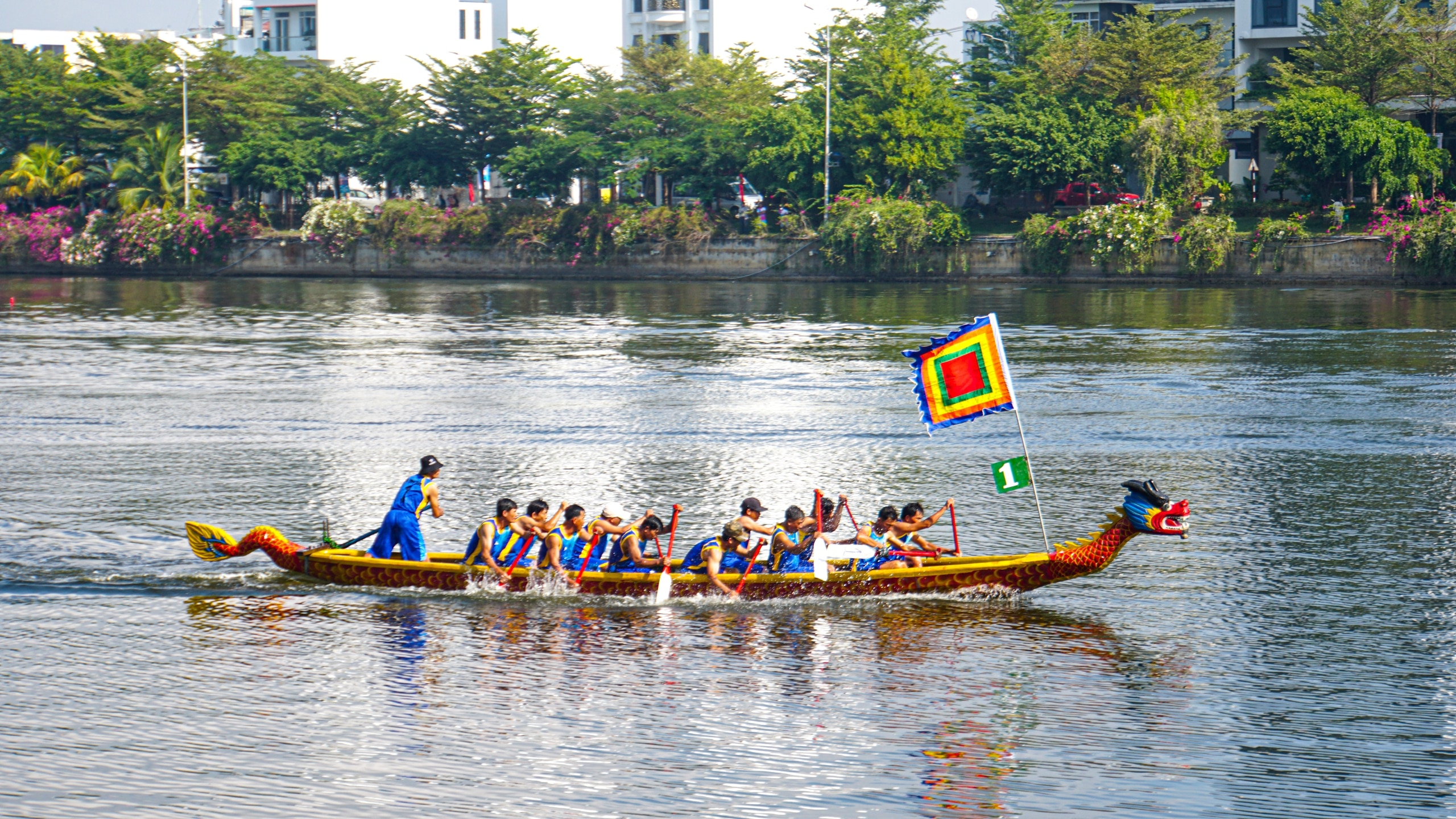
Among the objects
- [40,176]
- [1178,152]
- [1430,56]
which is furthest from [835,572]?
[40,176]

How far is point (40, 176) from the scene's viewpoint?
75.6 meters

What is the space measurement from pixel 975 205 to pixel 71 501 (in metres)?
53.5

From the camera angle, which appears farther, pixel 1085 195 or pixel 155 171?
pixel 155 171

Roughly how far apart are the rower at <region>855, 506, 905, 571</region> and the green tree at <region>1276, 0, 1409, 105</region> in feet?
165

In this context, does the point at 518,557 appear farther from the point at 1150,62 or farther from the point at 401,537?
the point at 1150,62

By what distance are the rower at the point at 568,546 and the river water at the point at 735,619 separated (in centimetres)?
48

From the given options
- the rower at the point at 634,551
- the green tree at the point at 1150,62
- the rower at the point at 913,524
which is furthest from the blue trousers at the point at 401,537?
the green tree at the point at 1150,62

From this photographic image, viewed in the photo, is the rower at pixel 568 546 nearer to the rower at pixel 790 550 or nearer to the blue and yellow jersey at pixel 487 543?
the blue and yellow jersey at pixel 487 543

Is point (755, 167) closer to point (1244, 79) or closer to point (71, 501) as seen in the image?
point (1244, 79)

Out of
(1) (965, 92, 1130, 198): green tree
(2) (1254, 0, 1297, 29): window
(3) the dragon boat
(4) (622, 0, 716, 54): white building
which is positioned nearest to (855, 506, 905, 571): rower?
(3) the dragon boat

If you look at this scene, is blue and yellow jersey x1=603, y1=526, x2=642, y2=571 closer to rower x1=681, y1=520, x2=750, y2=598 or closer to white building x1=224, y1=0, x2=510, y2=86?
rower x1=681, y1=520, x2=750, y2=598

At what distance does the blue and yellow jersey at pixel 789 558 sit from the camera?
681 inches

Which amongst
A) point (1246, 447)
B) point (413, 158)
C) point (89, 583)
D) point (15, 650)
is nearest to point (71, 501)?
point (89, 583)

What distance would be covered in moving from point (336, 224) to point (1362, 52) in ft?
148
